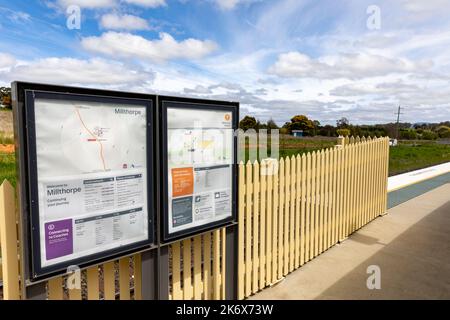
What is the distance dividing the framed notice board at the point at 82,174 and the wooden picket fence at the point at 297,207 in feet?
4.37

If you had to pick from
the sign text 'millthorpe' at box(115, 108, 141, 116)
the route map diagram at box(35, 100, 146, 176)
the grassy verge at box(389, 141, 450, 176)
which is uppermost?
the sign text 'millthorpe' at box(115, 108, 141, 116)

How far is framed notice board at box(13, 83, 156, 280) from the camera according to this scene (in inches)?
82.4

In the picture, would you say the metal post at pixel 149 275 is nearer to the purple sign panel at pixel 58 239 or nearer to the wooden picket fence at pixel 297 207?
the purple sign panel at pixel 58 239

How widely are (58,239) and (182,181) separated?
112 centimetres

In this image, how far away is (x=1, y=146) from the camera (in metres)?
21.6

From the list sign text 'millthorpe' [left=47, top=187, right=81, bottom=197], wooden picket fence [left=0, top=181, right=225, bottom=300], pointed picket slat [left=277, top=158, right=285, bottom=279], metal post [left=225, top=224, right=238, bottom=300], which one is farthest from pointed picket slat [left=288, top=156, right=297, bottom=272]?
sign text 'millthorpe' [left=47, top=187, right=81, bottom=197]

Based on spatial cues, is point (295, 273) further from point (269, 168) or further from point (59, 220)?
point (59, 220)

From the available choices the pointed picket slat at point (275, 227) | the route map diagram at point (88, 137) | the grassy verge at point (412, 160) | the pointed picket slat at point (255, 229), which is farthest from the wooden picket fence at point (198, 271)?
the grassy verge at point (412, 160)

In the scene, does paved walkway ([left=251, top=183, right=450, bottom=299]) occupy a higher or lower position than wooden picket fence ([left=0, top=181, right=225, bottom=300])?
lower

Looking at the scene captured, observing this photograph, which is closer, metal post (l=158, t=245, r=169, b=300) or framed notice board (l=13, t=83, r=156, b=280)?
framed notice board (l=13, t=83, r=156, b=280)

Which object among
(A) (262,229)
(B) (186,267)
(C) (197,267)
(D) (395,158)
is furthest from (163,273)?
(D) (395,158)

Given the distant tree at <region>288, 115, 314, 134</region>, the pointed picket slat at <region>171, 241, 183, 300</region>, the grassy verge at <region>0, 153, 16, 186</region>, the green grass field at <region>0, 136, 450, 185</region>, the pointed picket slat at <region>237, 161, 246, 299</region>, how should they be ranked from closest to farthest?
the pointed picket slat at <region>171, 241, 183, 300</region>, the pointed picket slat at <region>237, 161, 246, 299</region>, the grassy verge at <region>0, 153, 16, 186</region>, the green grass field at <region>0, 136, 450, 185</region>, the distant tree at <region>288, 115, 314, 134</region>

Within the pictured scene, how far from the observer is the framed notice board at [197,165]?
9.52 ft

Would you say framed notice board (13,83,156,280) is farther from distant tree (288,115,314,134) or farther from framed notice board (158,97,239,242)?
distant tree (288,115,314,134)
